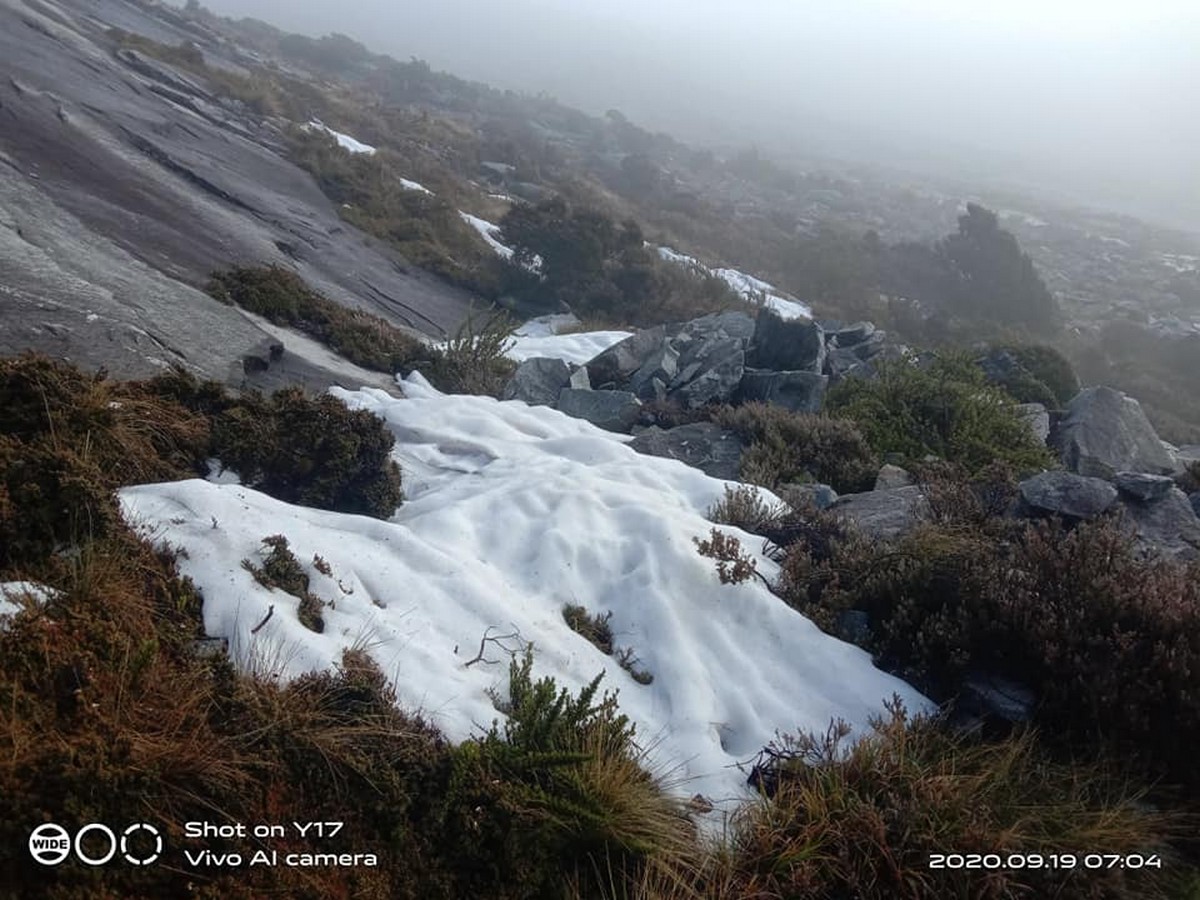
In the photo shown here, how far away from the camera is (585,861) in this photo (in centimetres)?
325

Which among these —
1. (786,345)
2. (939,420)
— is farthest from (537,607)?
(786,345)

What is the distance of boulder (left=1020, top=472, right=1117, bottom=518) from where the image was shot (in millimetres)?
5934

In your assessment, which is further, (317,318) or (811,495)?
(317,318)

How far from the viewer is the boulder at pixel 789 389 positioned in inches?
391

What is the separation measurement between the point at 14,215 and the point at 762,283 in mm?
21818

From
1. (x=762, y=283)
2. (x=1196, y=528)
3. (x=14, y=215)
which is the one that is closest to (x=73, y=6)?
(x=14, y=215)

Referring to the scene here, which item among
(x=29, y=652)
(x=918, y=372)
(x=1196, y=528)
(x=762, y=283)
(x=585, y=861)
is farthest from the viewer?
(x=762, y=283)

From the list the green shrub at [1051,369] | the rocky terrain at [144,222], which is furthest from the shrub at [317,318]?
the green shrub at [1051,369]

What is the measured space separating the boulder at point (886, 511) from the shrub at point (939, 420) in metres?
1.61

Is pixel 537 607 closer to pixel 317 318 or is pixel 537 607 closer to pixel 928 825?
pixel 928 825

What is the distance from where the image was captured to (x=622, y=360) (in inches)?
476

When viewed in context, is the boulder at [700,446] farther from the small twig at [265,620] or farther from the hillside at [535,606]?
the small twig at [265,620]

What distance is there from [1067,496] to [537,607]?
4.14 meters

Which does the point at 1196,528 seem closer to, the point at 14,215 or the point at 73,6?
the point at 14,215
